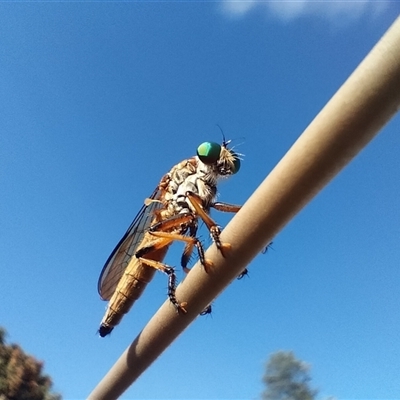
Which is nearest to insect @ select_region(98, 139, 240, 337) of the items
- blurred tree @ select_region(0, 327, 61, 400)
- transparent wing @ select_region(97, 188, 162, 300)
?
transparent wing @ select_region(97, 188, 162, 300)

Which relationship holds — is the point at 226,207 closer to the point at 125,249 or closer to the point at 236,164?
the point at 236,164

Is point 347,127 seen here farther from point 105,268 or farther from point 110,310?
point 105,268

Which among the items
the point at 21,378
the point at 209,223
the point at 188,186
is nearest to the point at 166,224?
the point at 188,186

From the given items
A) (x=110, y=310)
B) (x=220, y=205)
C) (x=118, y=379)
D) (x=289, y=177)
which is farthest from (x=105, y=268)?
(x=289, y=177)

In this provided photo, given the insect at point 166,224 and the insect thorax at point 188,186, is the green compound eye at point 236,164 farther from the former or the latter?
the insect thorax at point 188,186

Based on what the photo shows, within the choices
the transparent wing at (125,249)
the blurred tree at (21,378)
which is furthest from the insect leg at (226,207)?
the blurred tree at (21,378)

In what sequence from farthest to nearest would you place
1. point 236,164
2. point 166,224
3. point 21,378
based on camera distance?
point 21,378 < point 236,164 < point 166,224

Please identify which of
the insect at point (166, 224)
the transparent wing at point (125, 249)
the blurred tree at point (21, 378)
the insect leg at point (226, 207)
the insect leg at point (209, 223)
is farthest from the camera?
the blurred tree at point (21, 378)

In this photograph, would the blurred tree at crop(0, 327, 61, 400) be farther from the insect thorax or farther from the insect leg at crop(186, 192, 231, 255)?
the insect leg at crop(186, 192, 231, 255)
